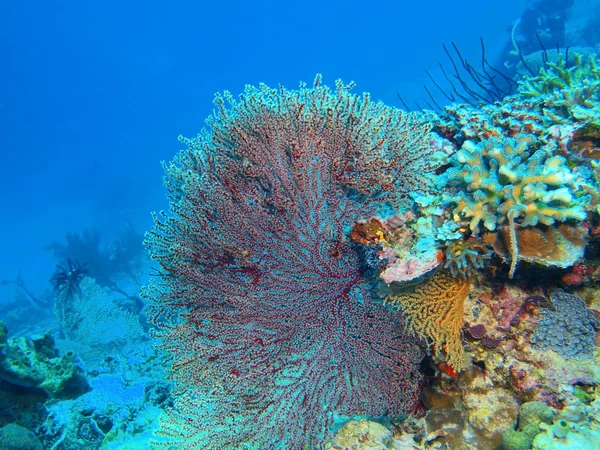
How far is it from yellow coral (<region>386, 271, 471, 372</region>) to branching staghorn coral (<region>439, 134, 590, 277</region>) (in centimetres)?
49

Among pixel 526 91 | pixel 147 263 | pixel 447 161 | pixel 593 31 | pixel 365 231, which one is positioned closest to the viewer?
pixel 365 231

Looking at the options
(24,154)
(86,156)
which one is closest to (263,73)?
(86,156)

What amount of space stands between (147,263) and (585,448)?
23.7 m

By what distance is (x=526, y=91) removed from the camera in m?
5.33

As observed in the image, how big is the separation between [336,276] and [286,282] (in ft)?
1.68

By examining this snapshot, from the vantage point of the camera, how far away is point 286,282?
11.5 ft

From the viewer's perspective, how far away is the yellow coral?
3.02 meters

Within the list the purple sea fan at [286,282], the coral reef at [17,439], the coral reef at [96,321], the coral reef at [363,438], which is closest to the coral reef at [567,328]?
the purple sea fan at [286,282]

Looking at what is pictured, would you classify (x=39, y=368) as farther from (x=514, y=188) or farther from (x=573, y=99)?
(x=573, y=99)

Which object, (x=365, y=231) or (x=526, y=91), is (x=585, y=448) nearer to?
(x=365, y=231)

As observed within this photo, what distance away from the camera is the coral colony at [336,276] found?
10.1 ft

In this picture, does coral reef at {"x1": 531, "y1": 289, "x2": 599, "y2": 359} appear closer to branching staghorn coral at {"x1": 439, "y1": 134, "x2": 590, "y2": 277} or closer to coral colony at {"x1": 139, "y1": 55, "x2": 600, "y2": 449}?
coral colony at {"x1": 139, "y1": 55, "x2": 600, "y2": 449}

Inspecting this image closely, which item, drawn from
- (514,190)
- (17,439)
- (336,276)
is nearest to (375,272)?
(336,276)

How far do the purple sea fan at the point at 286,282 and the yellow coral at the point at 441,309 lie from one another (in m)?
0.39
